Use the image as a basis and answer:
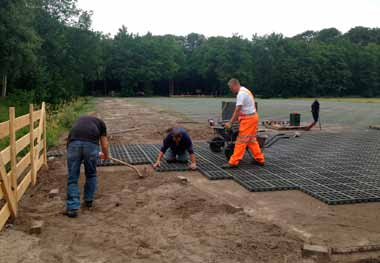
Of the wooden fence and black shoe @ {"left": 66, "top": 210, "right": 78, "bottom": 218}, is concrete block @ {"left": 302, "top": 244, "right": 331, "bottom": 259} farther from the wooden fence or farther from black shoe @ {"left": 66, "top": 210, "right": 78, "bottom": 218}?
the wooden fence

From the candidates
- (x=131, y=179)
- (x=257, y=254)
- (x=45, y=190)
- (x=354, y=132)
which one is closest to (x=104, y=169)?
(x=131, y=179)

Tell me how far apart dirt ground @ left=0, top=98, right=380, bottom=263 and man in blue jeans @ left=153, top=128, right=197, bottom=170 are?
1.08 m

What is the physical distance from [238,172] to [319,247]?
3.59 meters

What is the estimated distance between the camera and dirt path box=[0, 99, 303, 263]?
12.5ft

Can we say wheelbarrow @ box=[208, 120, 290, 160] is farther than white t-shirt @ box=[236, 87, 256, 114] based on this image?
Yes

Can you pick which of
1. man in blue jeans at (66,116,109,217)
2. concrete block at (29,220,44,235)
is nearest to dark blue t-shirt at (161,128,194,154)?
man in blue jeans at (66,116,109,217)

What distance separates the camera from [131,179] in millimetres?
6980

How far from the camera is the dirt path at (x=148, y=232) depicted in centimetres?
380

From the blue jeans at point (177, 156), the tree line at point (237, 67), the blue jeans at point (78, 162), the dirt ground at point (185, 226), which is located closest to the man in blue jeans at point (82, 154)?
the blue jeans at point (78, 162)

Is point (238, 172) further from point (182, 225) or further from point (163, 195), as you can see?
point (182, 225)

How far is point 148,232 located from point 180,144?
11.3 ft

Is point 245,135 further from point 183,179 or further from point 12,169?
point 12,169

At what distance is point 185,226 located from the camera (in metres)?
4.59

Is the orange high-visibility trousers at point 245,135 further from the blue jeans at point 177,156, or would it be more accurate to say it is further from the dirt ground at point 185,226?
the dirt ground at point 185,226
